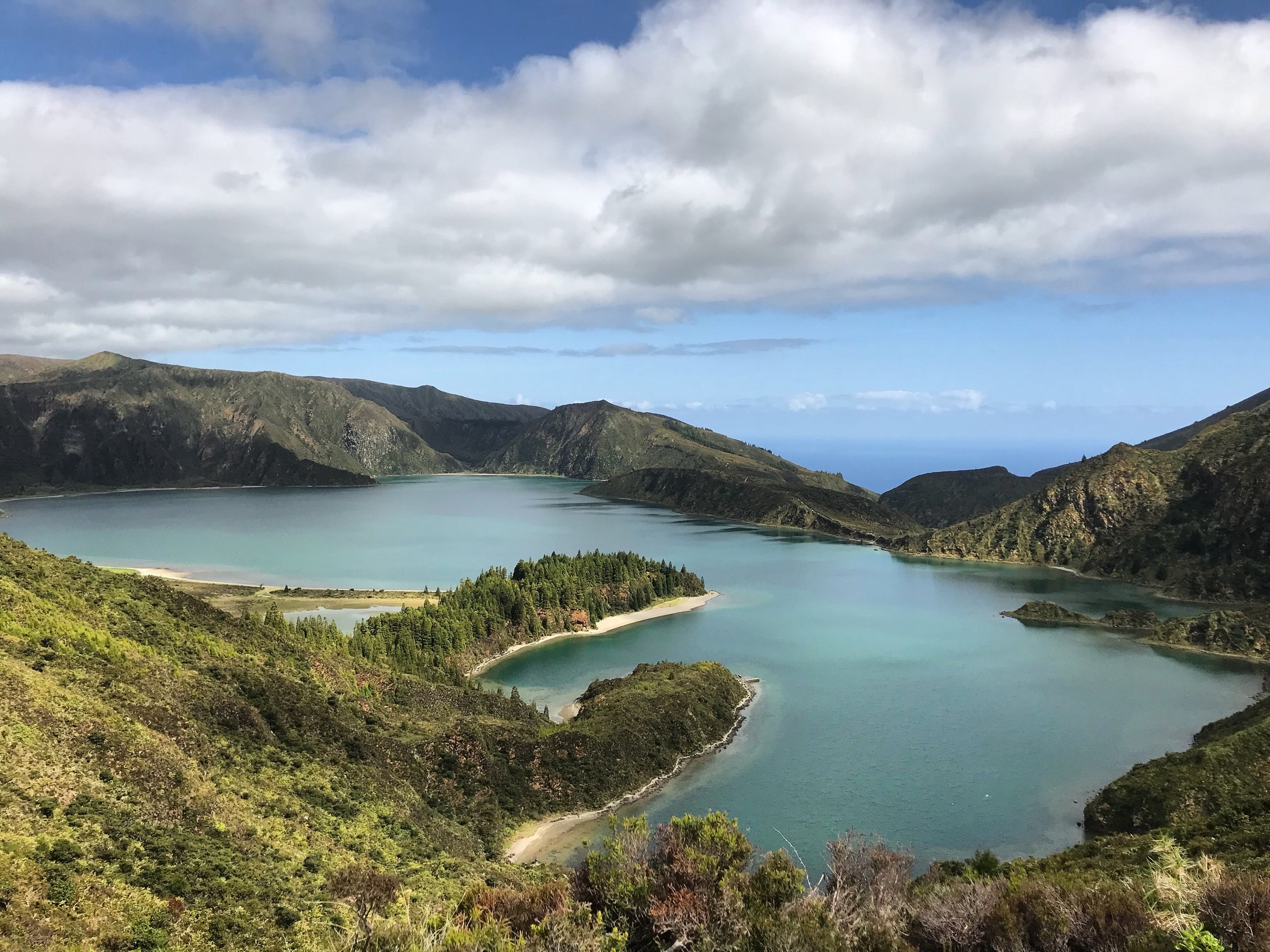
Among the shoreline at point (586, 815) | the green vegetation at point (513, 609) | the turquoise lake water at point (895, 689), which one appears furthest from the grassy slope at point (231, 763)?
the green vegetation at point (513, 609)

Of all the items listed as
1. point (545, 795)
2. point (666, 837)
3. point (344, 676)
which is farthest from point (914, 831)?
point (344, 676)

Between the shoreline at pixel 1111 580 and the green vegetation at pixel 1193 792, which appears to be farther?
the shoreline at pixel 1111 580

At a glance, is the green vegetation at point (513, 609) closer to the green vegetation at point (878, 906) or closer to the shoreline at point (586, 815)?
the shoreline at point (586, 815)

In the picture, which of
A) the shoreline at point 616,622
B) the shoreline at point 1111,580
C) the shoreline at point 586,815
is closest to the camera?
the shoreline at point 586,815

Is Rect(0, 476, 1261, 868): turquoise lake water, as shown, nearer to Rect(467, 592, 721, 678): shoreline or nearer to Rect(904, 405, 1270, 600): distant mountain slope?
Rect(467, 592, 721, 678): shoreline

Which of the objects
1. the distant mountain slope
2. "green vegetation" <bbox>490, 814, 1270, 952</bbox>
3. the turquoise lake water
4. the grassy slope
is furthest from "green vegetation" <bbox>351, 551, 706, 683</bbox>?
the distant mountain slope

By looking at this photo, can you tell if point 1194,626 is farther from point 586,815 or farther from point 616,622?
point 586,815

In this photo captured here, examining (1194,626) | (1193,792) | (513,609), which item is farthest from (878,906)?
(1194,626)
